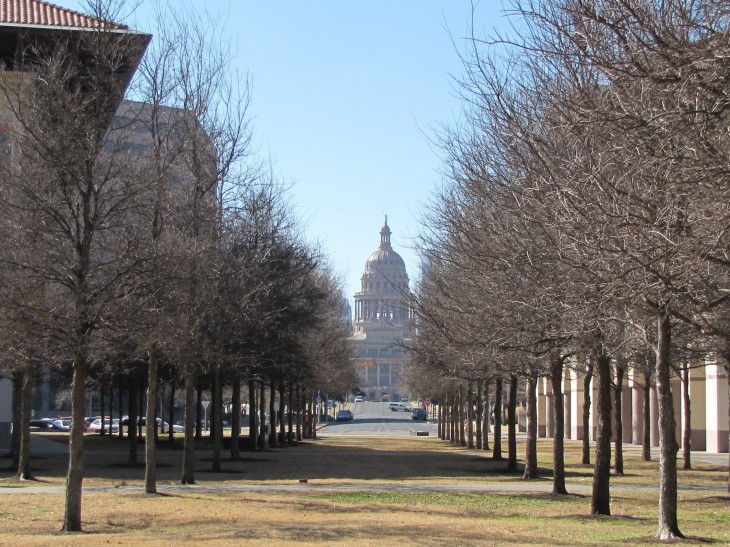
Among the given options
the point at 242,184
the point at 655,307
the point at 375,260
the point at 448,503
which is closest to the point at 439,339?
the point at 448,503

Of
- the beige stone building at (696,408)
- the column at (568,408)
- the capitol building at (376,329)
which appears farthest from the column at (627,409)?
the capitol building at (376,329)

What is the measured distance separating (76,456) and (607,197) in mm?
9932

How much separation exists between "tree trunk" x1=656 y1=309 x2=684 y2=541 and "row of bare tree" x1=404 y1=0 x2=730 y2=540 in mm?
26

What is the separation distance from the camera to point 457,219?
17.4 meters

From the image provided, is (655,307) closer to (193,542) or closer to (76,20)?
(193,542)

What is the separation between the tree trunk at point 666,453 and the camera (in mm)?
14039

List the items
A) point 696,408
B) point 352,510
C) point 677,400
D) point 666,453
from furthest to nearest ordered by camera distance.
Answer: point 677,400
point 696,408
point 352,510
point 666,453

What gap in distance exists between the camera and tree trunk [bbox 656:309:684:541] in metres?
14.0

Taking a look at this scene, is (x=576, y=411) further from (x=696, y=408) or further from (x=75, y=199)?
(x=75, y=199)

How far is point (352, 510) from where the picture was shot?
61.7 feet

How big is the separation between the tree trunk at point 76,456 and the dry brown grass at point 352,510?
1.13 feet

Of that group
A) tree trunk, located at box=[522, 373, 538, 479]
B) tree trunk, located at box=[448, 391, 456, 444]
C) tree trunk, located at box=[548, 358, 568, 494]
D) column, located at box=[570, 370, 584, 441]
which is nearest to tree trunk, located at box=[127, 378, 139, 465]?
tree trunk, located at box=[522, 373, 538, 479]

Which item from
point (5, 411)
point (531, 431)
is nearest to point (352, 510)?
point (531, 431)

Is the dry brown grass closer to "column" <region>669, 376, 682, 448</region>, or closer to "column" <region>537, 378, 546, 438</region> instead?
"column" <region>669, 376, 682, 448</region>
